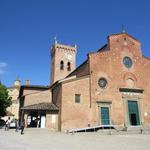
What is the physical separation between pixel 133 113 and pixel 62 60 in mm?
23970

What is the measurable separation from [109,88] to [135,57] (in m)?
6.77

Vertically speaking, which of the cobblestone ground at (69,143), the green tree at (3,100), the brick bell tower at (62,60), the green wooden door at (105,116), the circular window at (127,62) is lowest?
the cobblestone ground at (69,143)

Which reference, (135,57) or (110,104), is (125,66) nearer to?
(135,57)

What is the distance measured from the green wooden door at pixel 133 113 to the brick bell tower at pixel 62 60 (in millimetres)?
20653

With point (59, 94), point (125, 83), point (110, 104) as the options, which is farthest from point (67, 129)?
point (125, 83)

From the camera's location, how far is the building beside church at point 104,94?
1008 inches

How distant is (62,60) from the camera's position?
159ft

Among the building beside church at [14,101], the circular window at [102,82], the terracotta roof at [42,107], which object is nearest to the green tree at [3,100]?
the terracotta roof at [42,107]

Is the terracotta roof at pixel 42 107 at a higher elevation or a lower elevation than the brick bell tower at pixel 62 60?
lower

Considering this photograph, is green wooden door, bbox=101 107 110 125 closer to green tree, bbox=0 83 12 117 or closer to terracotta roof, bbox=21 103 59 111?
terracotta roof, bbox=21 103 59 111

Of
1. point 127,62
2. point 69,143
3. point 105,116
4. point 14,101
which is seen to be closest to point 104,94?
point 105,116

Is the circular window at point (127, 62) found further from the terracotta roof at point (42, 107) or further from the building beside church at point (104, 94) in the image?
the terracotta roof at point (42, 107)

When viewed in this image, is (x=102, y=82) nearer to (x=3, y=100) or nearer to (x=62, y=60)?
(x=3, y=100)

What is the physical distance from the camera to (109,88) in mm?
28203
